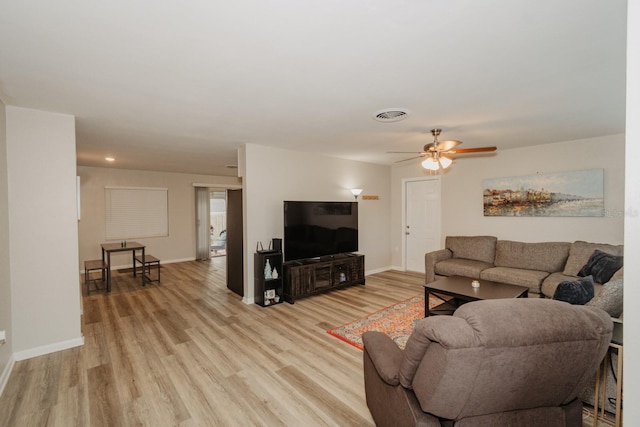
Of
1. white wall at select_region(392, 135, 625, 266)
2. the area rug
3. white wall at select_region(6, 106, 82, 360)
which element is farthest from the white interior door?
white wall at select_region(6, 106, 82, 360)

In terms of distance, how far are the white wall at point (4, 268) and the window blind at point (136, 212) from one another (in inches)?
174

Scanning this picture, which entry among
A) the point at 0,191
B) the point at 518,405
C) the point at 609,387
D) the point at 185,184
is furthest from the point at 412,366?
the point at 185,184

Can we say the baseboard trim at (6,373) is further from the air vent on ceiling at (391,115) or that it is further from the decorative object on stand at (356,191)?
the decorative object on stand at (356,191)

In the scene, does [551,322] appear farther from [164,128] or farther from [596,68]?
[164,128]

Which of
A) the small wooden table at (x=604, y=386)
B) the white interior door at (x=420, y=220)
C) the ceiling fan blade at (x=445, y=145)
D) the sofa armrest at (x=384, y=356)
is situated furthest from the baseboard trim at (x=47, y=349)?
the white interior door at (x=420, y=220)

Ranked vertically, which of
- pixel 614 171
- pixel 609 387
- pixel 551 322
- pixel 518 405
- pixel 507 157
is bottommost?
pixel 609 387

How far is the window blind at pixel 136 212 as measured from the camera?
→ 659 centimetres

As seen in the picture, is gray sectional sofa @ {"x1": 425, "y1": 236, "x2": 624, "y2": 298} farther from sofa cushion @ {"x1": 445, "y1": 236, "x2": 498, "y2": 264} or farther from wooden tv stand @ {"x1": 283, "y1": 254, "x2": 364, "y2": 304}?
wooden tv stand @ {"x1": 283, "y1": 254, "x2": 364, "y2": 304}

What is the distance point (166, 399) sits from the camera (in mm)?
2139

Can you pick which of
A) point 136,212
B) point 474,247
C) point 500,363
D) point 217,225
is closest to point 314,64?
point 500,363

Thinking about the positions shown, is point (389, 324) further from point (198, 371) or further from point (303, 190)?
point (303, 190)

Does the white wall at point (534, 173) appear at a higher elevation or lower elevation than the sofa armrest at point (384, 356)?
higher

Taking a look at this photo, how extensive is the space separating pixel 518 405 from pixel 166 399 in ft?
7.64

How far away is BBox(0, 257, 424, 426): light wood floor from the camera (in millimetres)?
1983
